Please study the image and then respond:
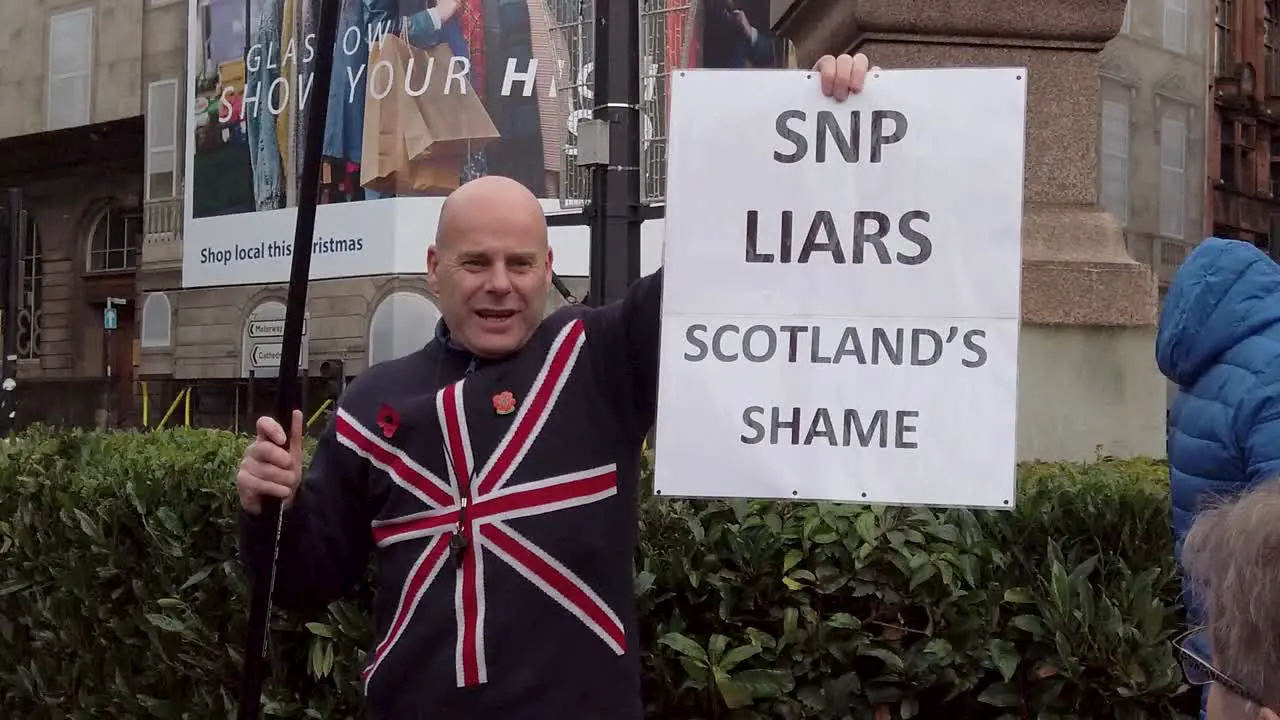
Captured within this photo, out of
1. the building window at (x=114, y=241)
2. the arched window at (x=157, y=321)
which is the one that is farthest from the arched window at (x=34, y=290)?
the arched window at (x=157, y=321)

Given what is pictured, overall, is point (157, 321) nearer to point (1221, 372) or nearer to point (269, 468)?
point (269, 468)

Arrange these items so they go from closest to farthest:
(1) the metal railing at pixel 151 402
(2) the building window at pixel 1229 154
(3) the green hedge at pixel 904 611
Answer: (3) the green hedge at pixel 904 611, (1) the metal railing at pixel 151 402, (2) the building window at pixel 1229 154

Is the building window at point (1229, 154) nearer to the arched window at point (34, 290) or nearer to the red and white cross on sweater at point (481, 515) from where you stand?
the arched window at point (34, 290)

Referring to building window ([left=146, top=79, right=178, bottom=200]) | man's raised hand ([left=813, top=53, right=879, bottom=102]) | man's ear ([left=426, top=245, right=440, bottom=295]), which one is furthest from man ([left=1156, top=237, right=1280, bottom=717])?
building window ([left=146, top=79, right=178, bottom=200])

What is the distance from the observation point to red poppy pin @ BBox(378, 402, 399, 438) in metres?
2.16

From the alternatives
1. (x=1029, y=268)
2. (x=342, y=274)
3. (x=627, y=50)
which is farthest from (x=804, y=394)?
(x=342, y=274)

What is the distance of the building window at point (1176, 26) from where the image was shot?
31531mm

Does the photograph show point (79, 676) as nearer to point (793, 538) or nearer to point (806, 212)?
point (793, 538)

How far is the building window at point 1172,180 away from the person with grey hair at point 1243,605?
31523mm

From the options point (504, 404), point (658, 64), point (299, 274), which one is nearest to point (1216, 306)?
point (504, 404)

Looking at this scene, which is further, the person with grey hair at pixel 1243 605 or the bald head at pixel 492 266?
the bald head at pixel 492 266

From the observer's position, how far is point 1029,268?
14.6 ft

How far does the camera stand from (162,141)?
98.9ft

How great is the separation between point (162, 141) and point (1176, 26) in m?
23.7
